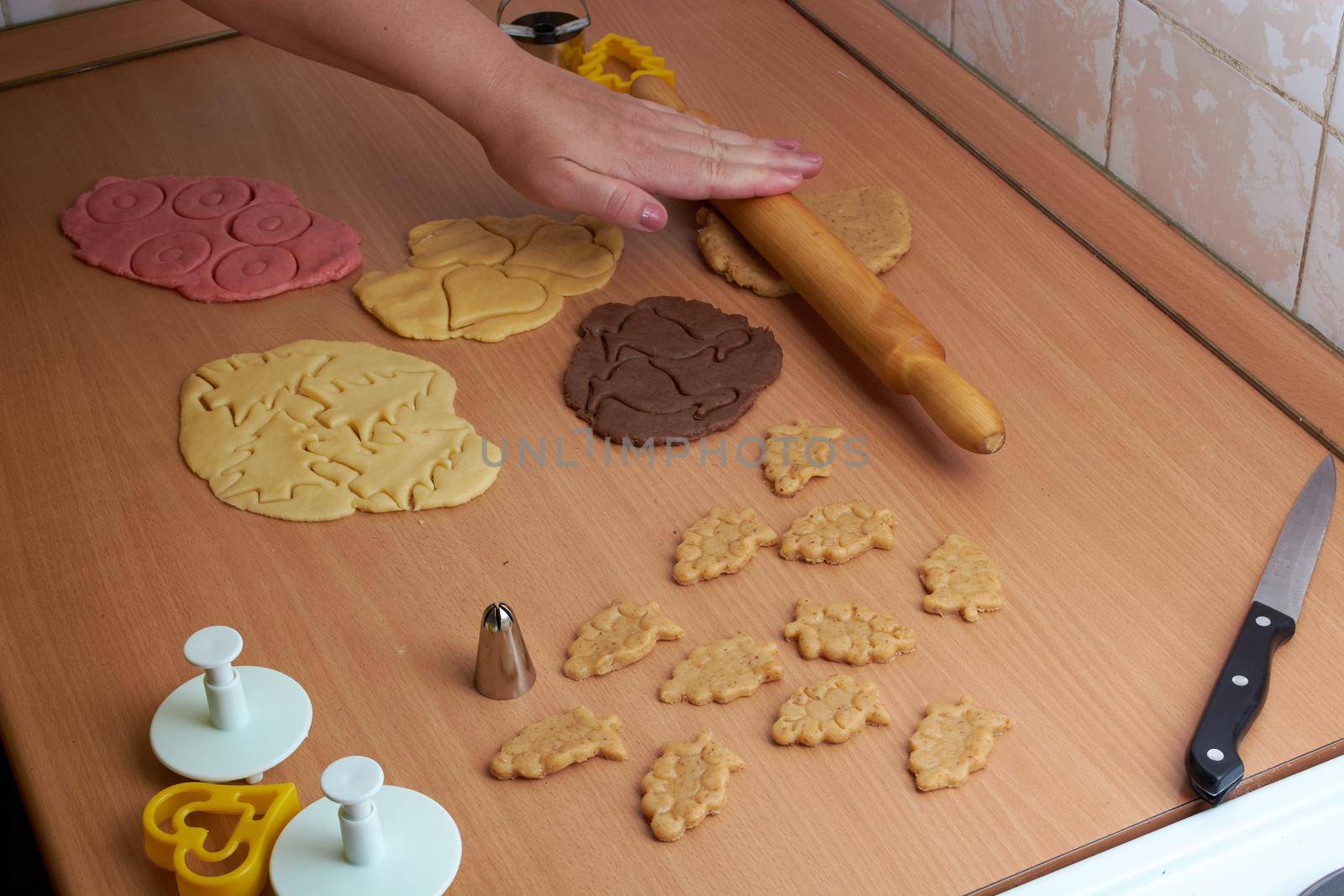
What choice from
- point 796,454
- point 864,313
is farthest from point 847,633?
point 864,313

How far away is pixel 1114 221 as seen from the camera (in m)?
1.26

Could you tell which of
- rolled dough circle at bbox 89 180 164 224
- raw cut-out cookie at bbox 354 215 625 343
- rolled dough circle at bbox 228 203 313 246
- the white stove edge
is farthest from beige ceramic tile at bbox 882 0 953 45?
the white stove edge

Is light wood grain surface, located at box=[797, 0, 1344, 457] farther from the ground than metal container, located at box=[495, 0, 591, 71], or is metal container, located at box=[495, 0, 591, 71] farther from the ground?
metal container, located at box=[495, 0, 591, 71]

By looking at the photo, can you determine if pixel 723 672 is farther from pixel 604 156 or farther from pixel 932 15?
pixel 932 15

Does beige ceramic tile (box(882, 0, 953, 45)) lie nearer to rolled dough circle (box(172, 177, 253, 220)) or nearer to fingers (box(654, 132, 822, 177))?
fingers (box(654, 132, 822, 177))

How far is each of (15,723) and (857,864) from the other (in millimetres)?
531

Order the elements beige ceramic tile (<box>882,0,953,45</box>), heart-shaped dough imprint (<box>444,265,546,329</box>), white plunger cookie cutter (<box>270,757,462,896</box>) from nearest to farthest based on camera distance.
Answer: white plunger cookie cutter (<box>270,757,462,896</box>) → heart-shaped dough imprint (<box>444,265,546,329</box>) → beige ceramic tile (<box>882,0,953,45</box>)

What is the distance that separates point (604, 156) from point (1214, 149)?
56cm

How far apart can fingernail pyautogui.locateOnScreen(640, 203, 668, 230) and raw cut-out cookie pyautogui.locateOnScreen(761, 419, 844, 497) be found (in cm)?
24

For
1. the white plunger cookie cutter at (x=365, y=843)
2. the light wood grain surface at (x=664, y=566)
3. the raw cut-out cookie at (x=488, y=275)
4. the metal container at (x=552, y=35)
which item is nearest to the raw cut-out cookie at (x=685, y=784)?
the light wood grain surface at (x=664, y=566)

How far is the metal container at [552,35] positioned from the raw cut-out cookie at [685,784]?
2.96 ft

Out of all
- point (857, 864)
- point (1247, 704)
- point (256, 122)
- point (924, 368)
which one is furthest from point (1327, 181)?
point (256, 122)

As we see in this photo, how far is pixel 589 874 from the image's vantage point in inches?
29.5

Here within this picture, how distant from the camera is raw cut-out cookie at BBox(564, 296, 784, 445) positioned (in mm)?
1041
